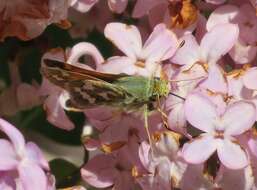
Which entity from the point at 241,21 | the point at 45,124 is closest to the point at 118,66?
the point at 241,21

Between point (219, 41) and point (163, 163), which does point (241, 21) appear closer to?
point (219, 41)

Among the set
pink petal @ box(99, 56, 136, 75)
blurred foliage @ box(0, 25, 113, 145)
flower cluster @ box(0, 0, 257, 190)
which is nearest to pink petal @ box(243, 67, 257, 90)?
flower cluster @ box(0, 0, 257, 190)

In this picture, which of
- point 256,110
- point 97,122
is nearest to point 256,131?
point 256,110

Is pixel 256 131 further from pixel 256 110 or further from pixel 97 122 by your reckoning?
pixel 97 122

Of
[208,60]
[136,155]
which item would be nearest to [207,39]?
[208,60]

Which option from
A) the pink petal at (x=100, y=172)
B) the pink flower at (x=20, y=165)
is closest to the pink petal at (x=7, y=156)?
the pink flower at (x=20, y=165)

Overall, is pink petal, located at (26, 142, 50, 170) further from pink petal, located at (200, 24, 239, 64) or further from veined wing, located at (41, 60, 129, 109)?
pink petal, located at (200, 24, 239, 64)

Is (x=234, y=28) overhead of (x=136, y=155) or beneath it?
overhead
